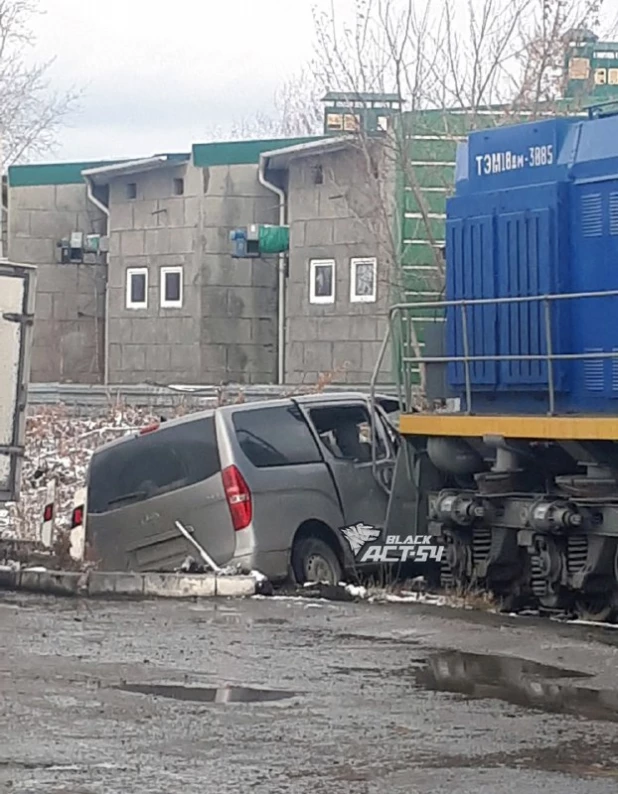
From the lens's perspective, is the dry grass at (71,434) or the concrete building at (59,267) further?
the concrete building at (59,267)

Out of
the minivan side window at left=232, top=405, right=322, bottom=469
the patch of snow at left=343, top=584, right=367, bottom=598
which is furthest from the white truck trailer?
the patch of snow at left=343, top=584, right=367, bottom=598

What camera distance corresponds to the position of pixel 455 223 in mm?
16094

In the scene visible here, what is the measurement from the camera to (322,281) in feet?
125

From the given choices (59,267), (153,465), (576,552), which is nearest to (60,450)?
(153,465)

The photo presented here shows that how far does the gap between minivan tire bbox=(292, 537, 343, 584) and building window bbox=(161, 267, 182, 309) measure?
87.1 ft

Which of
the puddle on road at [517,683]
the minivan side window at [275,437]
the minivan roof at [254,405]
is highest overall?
the minivan roof at [254,405]

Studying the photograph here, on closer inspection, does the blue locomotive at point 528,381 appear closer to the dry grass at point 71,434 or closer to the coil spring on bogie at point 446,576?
the coil spring on bogie at point 446,576

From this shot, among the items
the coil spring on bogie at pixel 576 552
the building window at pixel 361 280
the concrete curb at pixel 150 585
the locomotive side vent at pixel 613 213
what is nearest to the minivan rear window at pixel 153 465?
the concrete curb at pixel 150 585

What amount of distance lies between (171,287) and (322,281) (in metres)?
5.15

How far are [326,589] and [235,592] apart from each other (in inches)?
33.7

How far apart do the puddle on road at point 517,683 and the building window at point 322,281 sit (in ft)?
88.2

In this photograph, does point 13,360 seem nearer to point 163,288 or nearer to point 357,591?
point 357,591

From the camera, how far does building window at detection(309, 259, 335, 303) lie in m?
37.8

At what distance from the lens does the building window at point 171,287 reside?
41.5 m
